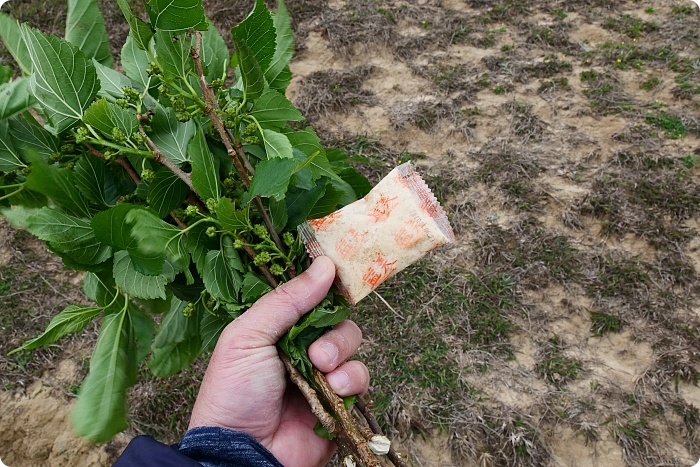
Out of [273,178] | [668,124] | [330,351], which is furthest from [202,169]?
[668,124]

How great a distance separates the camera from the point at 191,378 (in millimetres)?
2365

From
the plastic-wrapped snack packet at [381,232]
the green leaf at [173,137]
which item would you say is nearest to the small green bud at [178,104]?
the green leaf at [173,137]

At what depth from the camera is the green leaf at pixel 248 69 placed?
3.05 ft

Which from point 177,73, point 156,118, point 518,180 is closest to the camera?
point 177,73

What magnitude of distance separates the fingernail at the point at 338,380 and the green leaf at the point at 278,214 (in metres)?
0.36

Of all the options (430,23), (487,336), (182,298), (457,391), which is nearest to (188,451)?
(182,298)

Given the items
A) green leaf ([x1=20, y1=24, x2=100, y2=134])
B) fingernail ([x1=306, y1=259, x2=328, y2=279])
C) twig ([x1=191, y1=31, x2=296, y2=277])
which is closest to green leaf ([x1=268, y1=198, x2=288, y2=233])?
twig ([x1=191, y1=31, x2=296, y2=277])

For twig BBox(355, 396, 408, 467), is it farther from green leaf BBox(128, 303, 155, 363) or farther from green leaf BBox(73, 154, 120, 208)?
green leaf BBox(73, 154, 120, 208)

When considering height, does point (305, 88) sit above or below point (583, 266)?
above

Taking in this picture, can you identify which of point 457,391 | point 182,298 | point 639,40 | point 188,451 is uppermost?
point 182,298

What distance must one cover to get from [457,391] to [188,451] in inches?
54.4

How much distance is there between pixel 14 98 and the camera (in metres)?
1.06

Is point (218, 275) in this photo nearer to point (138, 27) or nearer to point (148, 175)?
point (148, 175)

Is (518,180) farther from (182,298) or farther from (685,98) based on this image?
(182,298)
